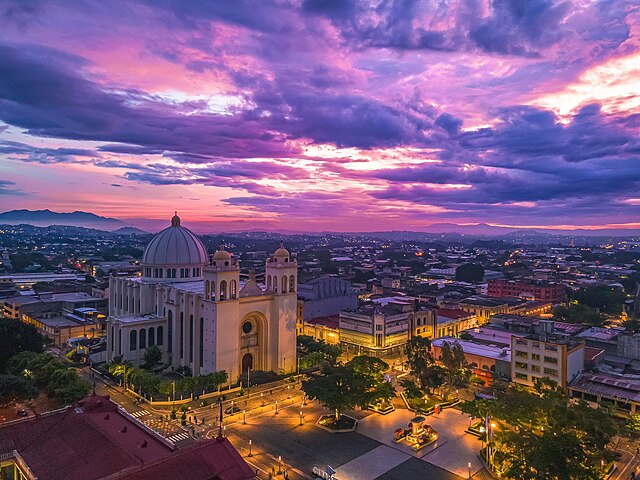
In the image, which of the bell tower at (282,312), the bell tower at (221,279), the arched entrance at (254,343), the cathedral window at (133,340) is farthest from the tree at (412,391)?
the cathedral window at (133,340)

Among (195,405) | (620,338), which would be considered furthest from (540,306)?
(195,405)

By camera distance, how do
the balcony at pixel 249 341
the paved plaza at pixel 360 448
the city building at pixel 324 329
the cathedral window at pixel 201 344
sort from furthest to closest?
1. the city building at pixel 324 329
2. the balcony at pixel 249 341
3. the cathedral window at pixel 201 344
4. the paved plaza at pixel 360 448

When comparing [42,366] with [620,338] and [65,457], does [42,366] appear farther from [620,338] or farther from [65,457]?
[620,338]

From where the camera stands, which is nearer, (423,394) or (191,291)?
(423,394)

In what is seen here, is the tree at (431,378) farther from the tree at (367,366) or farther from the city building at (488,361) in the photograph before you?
the city building at (488,361)

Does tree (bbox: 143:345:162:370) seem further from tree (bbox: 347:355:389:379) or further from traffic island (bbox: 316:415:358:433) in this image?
tree (bbox: 347:355:389:379)

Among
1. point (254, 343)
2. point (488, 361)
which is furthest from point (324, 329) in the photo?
point (488, 361)

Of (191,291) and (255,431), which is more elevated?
(191,291)

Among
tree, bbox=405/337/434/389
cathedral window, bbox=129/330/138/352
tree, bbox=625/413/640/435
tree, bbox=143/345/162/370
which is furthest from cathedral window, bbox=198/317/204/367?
tree, bbox=625/413/640/435
